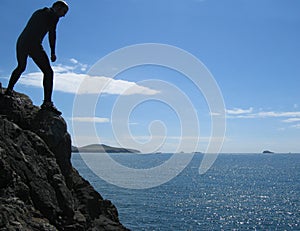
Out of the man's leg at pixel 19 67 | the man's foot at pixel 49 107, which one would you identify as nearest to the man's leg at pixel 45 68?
the man's foot at pixel 49 107

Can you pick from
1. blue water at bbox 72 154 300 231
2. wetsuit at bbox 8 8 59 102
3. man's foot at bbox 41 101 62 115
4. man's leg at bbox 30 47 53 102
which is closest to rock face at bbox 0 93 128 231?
man's foot at bbox 41 101 62 115

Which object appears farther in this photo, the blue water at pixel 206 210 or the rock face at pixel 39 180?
the blue water at pixel 206 210

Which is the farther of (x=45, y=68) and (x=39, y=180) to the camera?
(x=45, y=68)

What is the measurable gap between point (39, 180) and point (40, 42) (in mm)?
4582

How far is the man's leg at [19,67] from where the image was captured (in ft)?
37.3

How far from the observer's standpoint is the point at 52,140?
1124 centimetres

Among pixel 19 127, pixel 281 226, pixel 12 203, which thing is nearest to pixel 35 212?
pixel 12 203

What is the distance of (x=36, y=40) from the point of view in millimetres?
11422

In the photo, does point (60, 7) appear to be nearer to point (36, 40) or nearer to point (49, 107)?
point (36, 40)

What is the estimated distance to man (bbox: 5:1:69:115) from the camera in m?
11.1

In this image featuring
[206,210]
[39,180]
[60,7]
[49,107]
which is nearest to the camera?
[39,180]

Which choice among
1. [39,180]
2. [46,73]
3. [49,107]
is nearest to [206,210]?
[49,107]

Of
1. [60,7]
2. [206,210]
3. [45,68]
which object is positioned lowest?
[206,210]

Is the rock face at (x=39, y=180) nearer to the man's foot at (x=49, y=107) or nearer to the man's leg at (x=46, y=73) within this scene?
the man's foot at (x=49, y=107)
